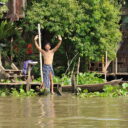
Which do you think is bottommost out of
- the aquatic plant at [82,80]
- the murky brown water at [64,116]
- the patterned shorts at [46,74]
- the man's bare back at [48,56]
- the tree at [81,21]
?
the murky brown water at [64,116]

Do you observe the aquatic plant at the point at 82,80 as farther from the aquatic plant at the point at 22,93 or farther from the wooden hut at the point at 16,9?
the wooden hut at the point at 16,9

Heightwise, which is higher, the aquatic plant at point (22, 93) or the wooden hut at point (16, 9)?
the wooden hut at point (16, 9)

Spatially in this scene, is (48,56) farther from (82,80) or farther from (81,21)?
(81,21)

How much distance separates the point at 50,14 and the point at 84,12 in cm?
129

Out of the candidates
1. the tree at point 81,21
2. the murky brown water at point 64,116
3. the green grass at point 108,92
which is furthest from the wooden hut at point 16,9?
the murky brown water at point 64,116

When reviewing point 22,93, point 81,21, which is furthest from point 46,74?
point 81,21

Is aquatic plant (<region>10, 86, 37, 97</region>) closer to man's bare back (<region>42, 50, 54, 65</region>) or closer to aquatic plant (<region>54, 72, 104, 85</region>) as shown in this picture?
man's bare back (<region>42, 50, 54, 65</region>)

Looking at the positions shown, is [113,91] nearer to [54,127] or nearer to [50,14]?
[50,14]

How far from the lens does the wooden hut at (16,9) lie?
64.1 feet

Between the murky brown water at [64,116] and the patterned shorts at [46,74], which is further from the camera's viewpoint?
the patterned shorts at [46,74]

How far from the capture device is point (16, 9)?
784 inches

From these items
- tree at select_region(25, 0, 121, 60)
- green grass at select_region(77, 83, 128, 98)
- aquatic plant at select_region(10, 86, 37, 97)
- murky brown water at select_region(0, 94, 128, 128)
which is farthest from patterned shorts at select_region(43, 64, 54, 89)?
tree at select_region(25, 0, 121, 60)

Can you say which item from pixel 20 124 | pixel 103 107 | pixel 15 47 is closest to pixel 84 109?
pixel 103 107

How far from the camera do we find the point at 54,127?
7441mm
